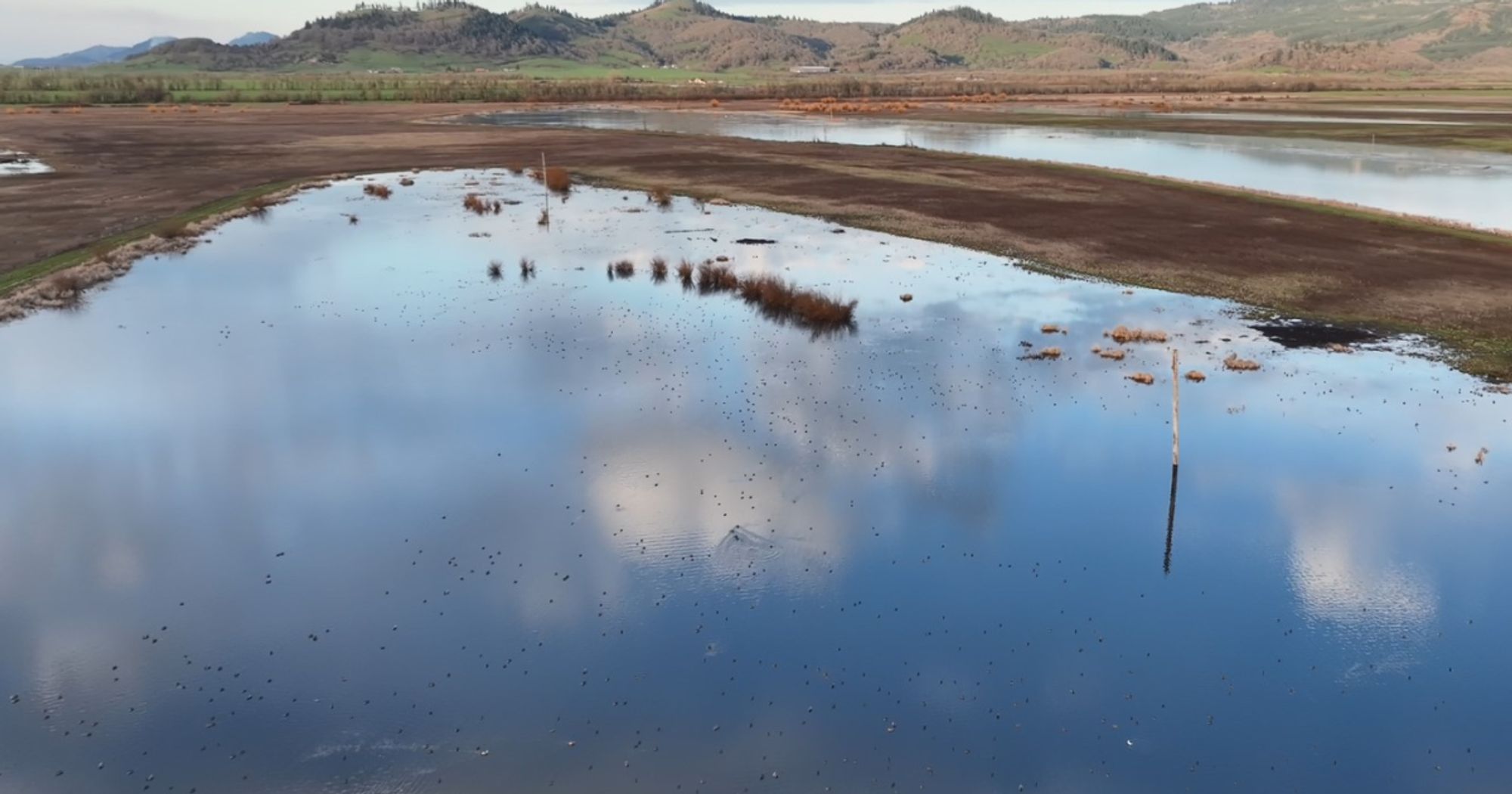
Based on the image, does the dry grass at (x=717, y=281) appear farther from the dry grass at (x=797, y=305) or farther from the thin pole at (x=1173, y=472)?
the thin pole at (x=1173, y=472)

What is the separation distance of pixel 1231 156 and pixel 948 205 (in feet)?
115

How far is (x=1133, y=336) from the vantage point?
2898cm

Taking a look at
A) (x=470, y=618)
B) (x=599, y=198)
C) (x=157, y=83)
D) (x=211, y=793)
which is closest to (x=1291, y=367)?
(x=470, y=618)

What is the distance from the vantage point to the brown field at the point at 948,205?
34062mm

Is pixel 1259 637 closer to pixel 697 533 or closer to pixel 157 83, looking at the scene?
pixel 697 533

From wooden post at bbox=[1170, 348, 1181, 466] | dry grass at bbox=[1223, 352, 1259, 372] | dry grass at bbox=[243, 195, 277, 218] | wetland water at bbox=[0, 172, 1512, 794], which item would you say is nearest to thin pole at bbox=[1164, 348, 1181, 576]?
wooden post at bbox=[1170, 348, 1181, 466]

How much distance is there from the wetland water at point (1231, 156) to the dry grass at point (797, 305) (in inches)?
1283

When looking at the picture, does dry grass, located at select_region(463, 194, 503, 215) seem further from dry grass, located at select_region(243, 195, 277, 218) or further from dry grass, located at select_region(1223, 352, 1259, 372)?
dry grass, located at select_region(1223, 352, 1259, 372)

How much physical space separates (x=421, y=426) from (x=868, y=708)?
45.5ft

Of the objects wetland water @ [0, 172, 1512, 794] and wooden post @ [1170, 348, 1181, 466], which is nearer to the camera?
wetland water @ [0, 172, 1512, 794]

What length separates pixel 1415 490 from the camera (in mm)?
19375

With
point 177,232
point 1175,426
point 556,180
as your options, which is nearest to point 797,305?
point 1175,426

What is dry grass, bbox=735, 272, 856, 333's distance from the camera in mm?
31172

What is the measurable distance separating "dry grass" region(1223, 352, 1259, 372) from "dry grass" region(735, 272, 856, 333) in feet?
35.9
